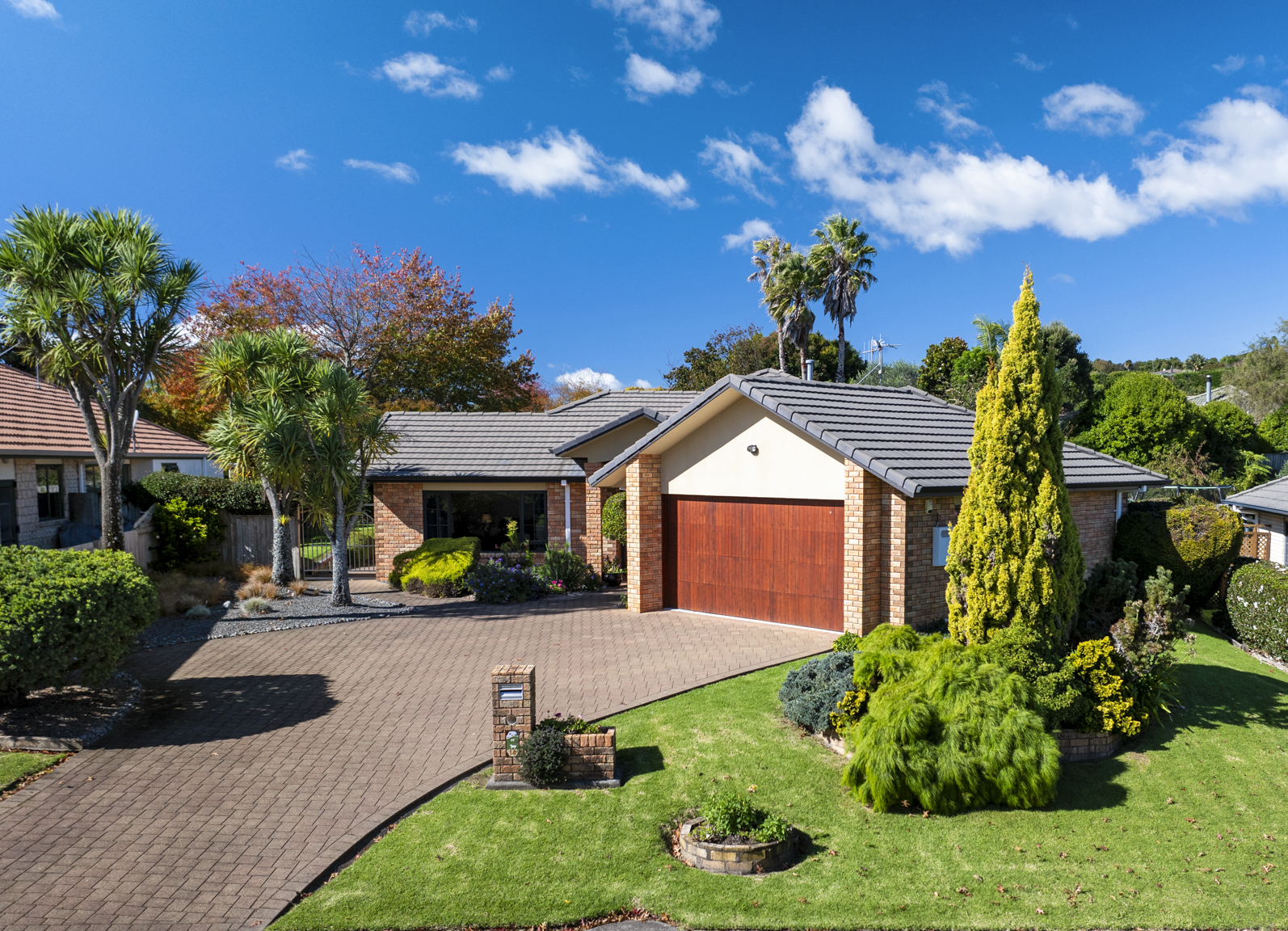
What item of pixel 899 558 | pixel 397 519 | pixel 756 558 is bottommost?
pixel 756 558

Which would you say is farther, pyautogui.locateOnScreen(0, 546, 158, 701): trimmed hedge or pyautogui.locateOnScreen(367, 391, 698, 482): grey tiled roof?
pyautogui.locateOnScreen(367, 391, 698, 482): grey tiled roof

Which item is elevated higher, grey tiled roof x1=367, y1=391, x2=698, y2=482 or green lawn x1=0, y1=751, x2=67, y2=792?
grey tiled roof x1=367, y1=391, x2=698, y2=482

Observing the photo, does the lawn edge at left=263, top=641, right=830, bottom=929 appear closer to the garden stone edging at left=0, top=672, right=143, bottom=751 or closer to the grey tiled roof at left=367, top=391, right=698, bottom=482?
the garden stone edging at left=0, top=672, right=143, bottom=751

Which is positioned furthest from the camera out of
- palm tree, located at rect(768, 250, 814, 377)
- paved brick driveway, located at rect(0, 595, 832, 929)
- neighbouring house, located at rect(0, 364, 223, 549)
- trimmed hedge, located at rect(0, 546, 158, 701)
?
palm tree, located at rect(768, 250, 814, 377)

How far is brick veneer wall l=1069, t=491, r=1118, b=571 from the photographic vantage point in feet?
49.6

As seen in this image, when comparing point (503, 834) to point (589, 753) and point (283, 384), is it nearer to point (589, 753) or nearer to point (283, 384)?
point (589, 753)

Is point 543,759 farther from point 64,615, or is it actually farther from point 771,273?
point 771,273

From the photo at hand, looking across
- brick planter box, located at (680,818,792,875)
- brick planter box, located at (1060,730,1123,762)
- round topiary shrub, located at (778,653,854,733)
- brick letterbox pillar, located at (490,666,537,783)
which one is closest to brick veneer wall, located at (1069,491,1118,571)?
brick planter box, located at (1060,730,1123,762)

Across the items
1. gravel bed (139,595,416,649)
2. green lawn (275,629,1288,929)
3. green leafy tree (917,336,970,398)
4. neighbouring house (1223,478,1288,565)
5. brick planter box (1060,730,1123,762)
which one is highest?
green leafy tree (917,336,970,398)

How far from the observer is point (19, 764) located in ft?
27.0

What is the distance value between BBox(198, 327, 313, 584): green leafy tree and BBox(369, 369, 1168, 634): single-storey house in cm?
685

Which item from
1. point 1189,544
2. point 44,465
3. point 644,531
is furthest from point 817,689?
point 44,465

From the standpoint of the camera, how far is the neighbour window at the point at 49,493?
1886 centimetres

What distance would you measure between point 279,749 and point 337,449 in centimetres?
917
